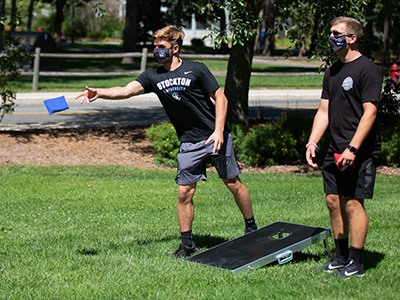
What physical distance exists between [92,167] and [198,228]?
4477mm

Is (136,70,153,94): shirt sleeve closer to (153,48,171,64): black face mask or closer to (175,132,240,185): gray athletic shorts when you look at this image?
(153,48,171,64): black face mask

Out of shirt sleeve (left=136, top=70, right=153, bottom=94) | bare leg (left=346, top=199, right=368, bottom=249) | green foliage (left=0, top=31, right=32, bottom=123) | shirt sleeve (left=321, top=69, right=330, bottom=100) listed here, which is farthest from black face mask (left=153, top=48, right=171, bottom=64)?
green foliage (left=0, top=31, right=32, bottom=123)

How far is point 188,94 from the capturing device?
14.5 ft

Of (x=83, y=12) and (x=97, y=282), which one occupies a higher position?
(x=83, y=12)

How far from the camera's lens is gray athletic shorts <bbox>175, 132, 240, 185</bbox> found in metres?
4.55

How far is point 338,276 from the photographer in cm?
391

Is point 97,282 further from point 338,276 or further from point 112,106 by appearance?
point 112,106

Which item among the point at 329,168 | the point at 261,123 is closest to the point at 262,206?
the point at 329,168

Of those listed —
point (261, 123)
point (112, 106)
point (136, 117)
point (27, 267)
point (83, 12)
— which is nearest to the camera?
point (27, 267)

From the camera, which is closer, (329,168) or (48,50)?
(329,168)

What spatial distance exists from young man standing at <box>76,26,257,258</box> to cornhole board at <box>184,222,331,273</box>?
335 millimetres

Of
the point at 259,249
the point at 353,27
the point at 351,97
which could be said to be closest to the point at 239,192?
the point at 259,249

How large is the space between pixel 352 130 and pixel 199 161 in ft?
4.57

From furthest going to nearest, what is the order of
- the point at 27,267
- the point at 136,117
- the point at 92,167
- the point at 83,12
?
1. the point at 83,12
2. the point at 136,117
3. the point at 92,167
4. the point at 27,267
